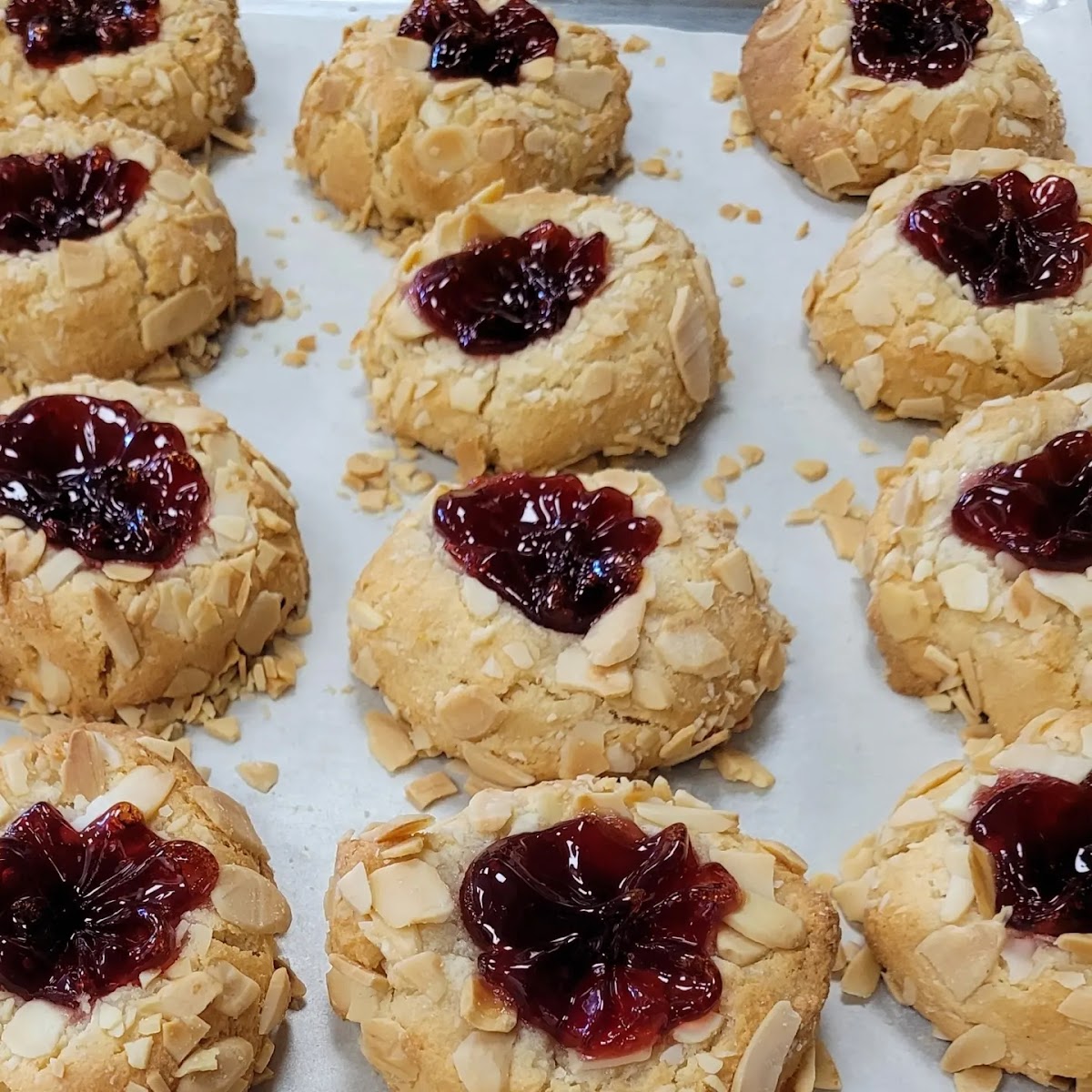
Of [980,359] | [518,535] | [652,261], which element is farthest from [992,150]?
[518,535]

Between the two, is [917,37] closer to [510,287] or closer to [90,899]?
[510,287]

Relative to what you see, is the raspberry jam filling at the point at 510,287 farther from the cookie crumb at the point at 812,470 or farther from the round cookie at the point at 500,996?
the round cookie at the point at 500,996

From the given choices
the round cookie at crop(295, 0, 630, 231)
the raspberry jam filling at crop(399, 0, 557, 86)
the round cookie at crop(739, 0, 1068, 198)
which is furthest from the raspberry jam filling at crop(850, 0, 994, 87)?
the raspberry jam filling at crop(399, 0, 557, 86)

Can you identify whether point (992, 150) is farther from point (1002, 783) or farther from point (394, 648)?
point (394, 648)

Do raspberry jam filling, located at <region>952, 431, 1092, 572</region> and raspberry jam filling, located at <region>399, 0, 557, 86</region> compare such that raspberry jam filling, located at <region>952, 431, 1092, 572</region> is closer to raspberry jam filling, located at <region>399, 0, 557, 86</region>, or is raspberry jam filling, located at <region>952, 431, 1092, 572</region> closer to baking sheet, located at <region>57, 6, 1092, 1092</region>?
baking sheet, located at <region>57, 6, 1092, 1092</region>

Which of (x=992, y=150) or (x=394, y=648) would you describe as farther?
(x=992, y=150)
